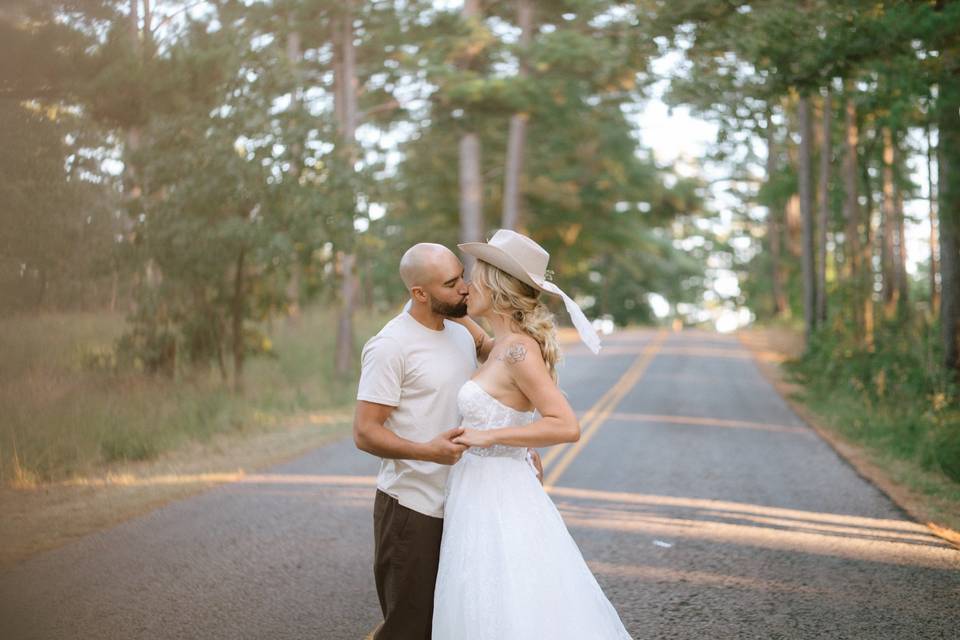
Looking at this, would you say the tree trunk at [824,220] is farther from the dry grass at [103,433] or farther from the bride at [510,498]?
the bride at [510,498]

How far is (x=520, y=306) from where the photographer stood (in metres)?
3.79

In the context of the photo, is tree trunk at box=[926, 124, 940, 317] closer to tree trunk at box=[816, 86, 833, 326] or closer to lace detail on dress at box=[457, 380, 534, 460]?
tree trunk at box=[816, 86, 833, 326]

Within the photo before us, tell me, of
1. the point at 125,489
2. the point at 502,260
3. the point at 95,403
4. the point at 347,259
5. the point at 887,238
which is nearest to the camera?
the point at 502,260

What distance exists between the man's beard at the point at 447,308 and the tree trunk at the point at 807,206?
65.3 ft

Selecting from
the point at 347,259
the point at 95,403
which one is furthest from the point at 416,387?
the point at 347,259

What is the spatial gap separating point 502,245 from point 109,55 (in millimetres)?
8371

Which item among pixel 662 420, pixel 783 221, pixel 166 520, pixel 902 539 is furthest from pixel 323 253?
pixel 783 221

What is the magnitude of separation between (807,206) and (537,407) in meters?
21.5

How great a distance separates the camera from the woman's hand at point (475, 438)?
11.9 ft

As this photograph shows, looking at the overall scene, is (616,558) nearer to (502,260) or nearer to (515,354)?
(515,354)

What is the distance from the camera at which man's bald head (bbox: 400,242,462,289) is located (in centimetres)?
383

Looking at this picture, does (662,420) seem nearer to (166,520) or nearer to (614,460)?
(614,460)

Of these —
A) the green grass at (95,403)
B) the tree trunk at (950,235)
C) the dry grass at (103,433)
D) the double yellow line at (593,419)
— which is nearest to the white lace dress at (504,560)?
the double yellow line at (593,419)

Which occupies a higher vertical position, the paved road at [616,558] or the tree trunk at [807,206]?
the tree trunk at [807,206]
